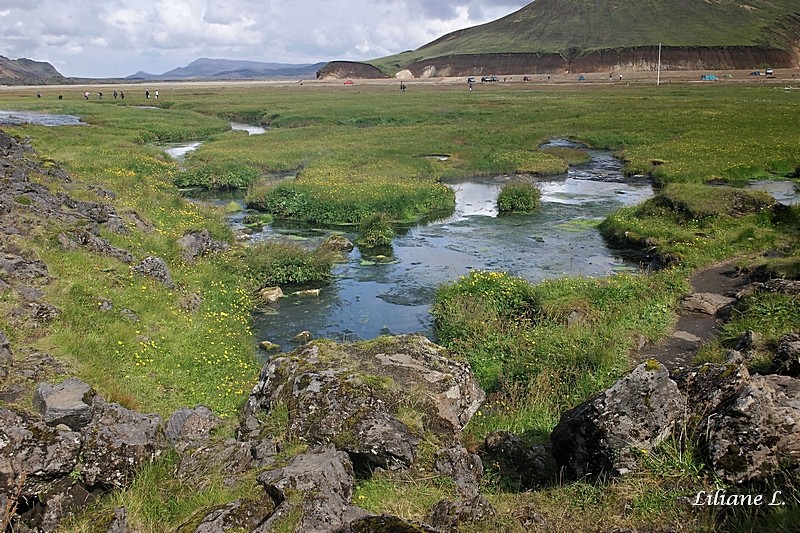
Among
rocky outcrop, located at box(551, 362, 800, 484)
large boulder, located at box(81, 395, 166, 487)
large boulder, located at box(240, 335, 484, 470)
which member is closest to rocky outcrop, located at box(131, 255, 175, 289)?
large boulder, located at box(240, 335, 484, 470)

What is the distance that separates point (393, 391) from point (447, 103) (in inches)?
3292

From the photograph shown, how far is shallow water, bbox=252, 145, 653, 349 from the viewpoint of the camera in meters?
19.4

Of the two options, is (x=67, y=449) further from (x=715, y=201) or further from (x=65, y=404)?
(x=715, y=201)

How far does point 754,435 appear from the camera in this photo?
7.52 meters

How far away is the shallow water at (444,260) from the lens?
63.7 ft

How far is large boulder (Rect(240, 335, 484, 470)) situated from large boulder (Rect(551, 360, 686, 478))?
2.28 m

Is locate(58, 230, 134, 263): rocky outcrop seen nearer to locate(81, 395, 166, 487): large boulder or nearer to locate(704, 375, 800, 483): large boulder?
locate(81, 395, 166, 487): large boulder

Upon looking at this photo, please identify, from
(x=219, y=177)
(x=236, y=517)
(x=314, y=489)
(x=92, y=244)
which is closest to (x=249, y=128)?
(x=219, y=177)

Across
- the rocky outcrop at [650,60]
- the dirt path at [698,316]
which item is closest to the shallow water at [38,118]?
the dirt path at [698,316]

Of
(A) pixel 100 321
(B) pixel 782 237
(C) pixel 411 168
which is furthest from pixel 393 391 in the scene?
(C) pixel 411 168

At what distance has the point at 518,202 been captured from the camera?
33594mm

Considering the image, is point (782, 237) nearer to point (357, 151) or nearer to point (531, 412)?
point (531, 412)

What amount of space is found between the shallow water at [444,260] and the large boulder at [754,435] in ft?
35.7

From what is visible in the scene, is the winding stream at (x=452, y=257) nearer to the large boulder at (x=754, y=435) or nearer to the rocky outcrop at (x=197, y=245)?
the rocky outcrop at (x=197, y=245)
